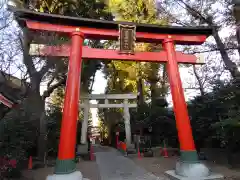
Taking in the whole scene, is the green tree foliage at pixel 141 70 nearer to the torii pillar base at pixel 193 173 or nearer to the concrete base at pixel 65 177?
the torii pillar base at pixel 193 173

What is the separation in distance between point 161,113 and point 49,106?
9.33 metres

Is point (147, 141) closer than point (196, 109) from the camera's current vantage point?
No

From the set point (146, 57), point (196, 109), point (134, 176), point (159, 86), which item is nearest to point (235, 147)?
point (196, 109)

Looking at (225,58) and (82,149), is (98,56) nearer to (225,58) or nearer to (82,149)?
(225,58)

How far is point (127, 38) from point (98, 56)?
1476mm

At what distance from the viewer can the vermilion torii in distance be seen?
702cm

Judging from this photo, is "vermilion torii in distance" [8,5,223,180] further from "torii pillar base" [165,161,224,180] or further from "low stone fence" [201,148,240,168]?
"low stone fence" [201,148,240,168]

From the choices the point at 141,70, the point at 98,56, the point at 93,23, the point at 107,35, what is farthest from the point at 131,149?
the point at 93,23

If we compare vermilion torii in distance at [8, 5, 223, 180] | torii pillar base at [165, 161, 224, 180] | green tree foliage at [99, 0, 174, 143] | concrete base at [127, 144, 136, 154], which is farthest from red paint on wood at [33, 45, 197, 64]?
concrete base at [127, 144, 136, 154]

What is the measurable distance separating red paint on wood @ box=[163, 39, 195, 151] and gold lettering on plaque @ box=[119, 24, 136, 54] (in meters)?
1.49

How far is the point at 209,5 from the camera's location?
11.6m

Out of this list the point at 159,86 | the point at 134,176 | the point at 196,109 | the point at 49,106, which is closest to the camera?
the point at 134,176

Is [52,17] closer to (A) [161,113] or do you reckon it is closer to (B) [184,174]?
(B) [184,174]

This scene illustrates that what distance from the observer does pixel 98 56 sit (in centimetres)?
862
